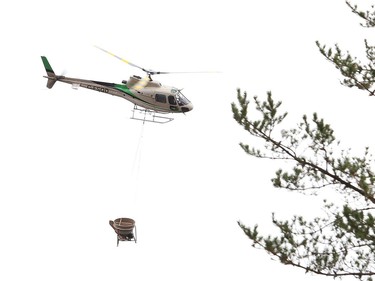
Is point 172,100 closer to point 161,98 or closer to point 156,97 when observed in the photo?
point 161,98

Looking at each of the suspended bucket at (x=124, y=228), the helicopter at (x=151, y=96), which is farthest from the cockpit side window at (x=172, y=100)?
the suspended bucket at (x=124, y=228)

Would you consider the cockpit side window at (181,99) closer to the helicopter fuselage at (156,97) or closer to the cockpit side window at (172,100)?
the helicopter fuselage at (156,97)

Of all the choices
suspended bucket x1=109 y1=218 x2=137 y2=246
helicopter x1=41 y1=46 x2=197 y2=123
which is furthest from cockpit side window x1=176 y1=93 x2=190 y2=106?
suspended bucket x1=109 y1=218 x2=137 y2=246

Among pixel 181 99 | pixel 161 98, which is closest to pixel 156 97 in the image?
pixel 161 98

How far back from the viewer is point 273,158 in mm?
9172

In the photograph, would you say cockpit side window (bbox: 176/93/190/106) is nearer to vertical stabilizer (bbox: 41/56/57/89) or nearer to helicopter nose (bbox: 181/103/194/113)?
helicopter nose (bbox: 181/103/194/113)

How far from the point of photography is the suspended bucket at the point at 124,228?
43.8ft

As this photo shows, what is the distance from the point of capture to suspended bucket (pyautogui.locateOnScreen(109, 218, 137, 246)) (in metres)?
13.3

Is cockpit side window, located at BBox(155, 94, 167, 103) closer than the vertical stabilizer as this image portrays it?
Yes

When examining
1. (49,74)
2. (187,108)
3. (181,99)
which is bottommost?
(187,108)

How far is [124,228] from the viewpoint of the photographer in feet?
43.8

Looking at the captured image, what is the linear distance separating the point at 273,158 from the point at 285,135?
0.58 metres

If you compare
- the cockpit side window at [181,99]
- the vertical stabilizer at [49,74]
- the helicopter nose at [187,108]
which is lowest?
the helicopter nose at [187,108]

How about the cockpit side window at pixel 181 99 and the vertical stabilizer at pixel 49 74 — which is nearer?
the cockpit side window at pixel 181 99
